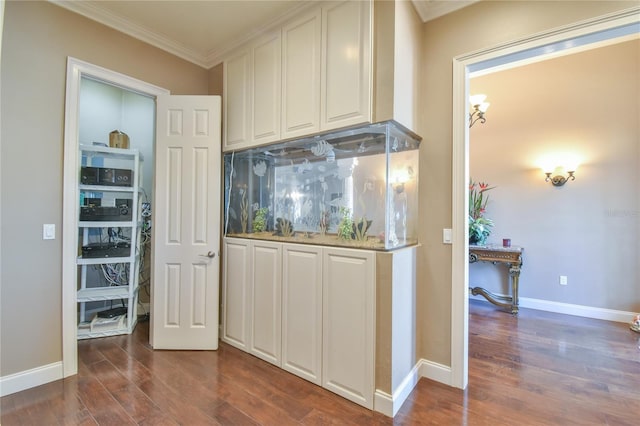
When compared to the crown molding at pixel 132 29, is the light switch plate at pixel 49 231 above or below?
below

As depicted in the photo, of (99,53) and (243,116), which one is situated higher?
(99,53)

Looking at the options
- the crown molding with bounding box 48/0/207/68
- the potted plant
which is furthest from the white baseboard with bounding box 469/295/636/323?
the crown molding with bounding box 48/0/207/68

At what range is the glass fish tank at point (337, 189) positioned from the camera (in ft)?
6.76

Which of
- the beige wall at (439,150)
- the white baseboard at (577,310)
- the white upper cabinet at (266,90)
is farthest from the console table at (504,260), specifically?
the white upper cabinet at (266,90)

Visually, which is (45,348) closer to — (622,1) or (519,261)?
(622,1)

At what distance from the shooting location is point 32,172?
2215 mm

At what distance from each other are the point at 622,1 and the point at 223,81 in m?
3.10

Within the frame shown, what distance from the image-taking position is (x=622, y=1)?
172cm

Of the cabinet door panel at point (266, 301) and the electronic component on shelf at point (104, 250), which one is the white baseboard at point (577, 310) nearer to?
the cabinet door panel at point (266, 301)

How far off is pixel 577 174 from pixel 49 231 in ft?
18.9

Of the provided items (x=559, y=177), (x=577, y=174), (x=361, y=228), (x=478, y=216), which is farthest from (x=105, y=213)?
(x=577, y=174)

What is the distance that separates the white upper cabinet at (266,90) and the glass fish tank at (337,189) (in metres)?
0.14

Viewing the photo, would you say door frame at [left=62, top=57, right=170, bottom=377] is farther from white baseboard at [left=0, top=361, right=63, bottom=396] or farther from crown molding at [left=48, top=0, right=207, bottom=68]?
crown molding at [left=48, top=0, right=207, bottom=68]

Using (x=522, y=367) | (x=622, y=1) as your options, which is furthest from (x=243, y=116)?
(x=522, y=367)
